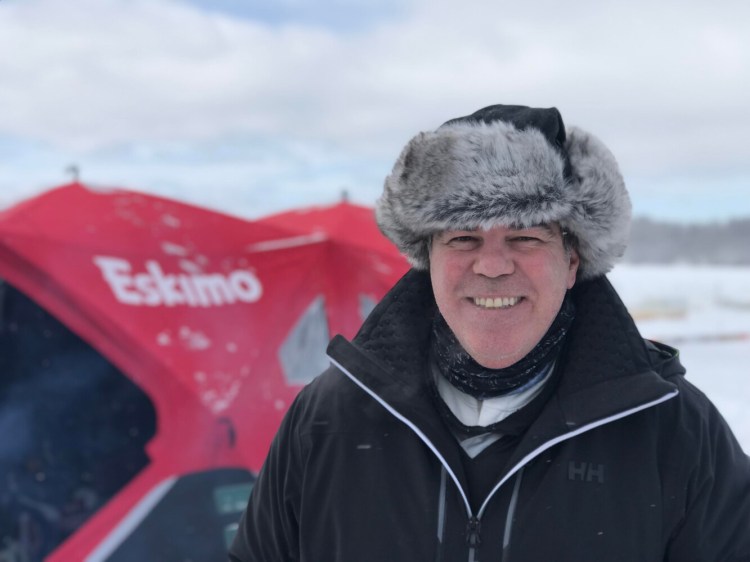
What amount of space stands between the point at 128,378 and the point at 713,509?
2.09 m

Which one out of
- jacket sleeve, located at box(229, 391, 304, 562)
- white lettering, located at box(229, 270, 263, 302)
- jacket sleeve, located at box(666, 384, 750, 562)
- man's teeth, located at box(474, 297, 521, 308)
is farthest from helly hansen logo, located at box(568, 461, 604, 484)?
white lettering, located at box(229, 270, 263, 302)

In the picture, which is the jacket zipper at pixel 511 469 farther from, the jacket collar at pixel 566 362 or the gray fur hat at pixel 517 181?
the gray fur hat at pixel 517 181

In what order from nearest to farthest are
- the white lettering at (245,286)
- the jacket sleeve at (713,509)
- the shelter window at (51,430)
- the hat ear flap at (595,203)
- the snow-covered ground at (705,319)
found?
the jacket sleeve at (713,509) < the hat ear flap at (595,203) < the shelter window at (51,430) < the white lettering at (245,286) < the snow-covered ground at (705,319)

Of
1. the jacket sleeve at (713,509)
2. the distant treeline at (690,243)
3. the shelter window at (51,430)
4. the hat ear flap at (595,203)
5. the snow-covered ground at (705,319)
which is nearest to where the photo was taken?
the jacket sleeve at (713,509)

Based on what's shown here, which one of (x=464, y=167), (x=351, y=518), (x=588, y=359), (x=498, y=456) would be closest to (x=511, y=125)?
(x=464, y=167)

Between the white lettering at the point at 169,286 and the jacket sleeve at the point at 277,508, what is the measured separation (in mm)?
1571

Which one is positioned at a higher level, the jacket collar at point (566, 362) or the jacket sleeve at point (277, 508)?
the jacket collar at point (566, 362)

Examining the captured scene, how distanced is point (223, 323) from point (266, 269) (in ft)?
0.91

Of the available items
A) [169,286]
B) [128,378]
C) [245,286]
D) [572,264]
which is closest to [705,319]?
[245,286]

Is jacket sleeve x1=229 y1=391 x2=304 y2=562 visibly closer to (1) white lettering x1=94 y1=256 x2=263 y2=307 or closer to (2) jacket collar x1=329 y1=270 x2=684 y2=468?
(2) jacket collar x1=329 y1=270 x2=684 y2=468

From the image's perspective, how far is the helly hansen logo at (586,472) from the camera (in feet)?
3.63

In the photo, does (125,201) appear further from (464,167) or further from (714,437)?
(714,437)

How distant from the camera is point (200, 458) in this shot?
2.77m

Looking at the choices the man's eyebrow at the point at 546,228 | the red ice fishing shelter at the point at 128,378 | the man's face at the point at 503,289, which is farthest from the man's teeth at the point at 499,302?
the red ice fishing shelter at the point at 128,378
